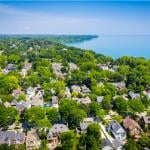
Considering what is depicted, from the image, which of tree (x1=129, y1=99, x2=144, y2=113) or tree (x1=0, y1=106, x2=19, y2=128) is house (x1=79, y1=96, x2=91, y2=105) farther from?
tree (x1=0, y1=106, x2=19, y2=128)

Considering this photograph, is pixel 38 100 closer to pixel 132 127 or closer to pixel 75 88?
pixel 75 88

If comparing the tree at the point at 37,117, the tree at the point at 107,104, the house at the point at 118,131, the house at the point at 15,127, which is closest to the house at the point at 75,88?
the tree at the point at 107,104

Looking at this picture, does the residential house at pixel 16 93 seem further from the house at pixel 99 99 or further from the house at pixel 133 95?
the house at pixel 133 95

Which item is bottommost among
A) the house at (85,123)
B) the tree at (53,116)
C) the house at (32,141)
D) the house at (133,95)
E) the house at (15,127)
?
the house at (15,127)

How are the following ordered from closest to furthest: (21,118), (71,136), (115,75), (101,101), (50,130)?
(71,136), (50,130), (21,118), (101,101), (115,75)

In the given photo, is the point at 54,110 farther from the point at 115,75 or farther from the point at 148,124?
the point at 115,75

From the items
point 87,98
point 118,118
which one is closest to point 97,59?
point 87,98

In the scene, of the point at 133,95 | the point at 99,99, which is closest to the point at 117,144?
the point at 99,99
